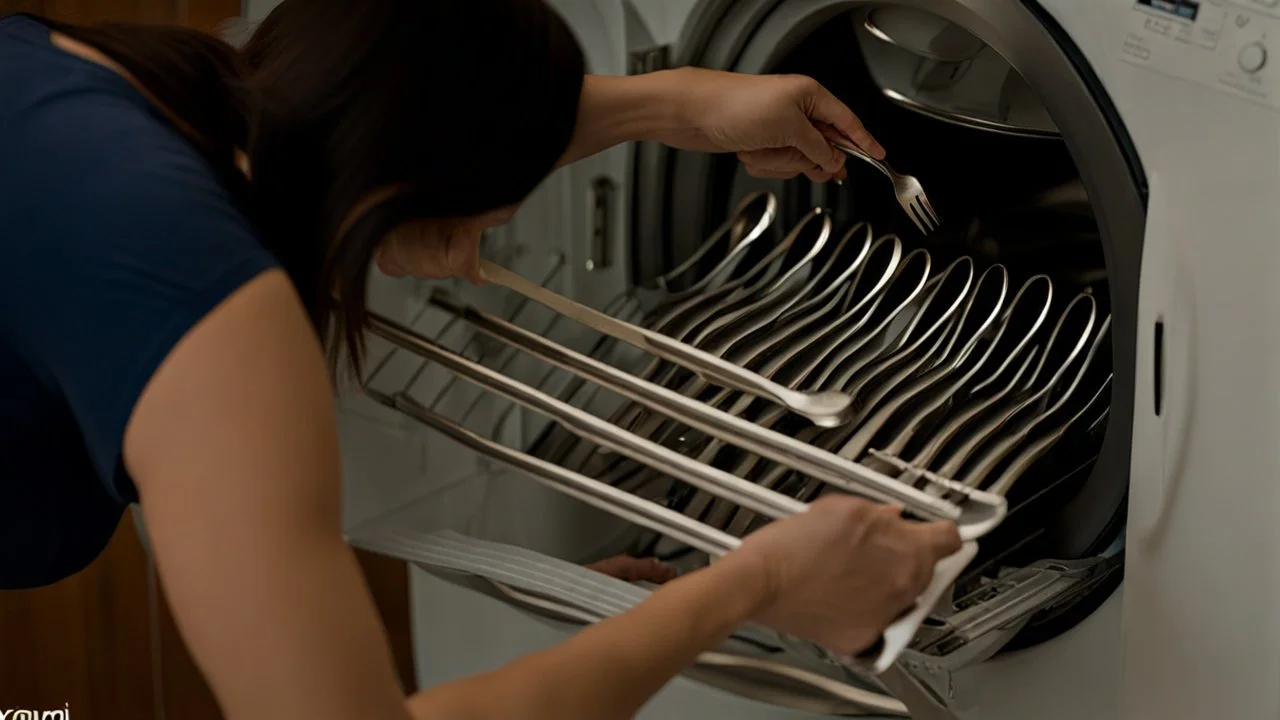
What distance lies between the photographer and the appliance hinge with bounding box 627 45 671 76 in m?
0.99

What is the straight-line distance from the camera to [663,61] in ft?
3.27

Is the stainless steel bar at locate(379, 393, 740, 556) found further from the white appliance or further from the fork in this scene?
the fork

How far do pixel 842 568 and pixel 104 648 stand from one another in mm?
996

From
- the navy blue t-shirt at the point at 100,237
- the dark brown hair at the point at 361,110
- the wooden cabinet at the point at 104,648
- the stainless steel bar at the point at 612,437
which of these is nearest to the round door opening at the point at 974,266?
the stainless steel bar at the point at 612,437

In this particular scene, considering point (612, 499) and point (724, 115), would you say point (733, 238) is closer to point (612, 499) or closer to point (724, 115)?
point (724, 115)

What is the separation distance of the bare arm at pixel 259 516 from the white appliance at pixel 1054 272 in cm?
37

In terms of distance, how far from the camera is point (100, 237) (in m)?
0.53

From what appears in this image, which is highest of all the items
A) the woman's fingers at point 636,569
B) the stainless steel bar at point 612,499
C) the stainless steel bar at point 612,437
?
the stainless steel bar at point 612,437

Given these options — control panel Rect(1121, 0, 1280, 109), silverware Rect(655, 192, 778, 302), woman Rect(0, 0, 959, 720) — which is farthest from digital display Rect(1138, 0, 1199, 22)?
silverware Rect(655, 192, 778, 302)

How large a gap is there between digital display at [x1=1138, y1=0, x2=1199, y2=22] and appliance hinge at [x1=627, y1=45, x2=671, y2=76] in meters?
0.37

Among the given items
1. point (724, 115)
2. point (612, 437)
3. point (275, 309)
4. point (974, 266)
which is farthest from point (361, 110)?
point (974, 266)

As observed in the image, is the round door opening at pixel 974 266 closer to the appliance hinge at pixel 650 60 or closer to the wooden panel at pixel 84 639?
the appliance hinge at pixel 650 60

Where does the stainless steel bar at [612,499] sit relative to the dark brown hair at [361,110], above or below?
below

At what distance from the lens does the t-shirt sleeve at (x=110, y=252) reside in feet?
1.70
